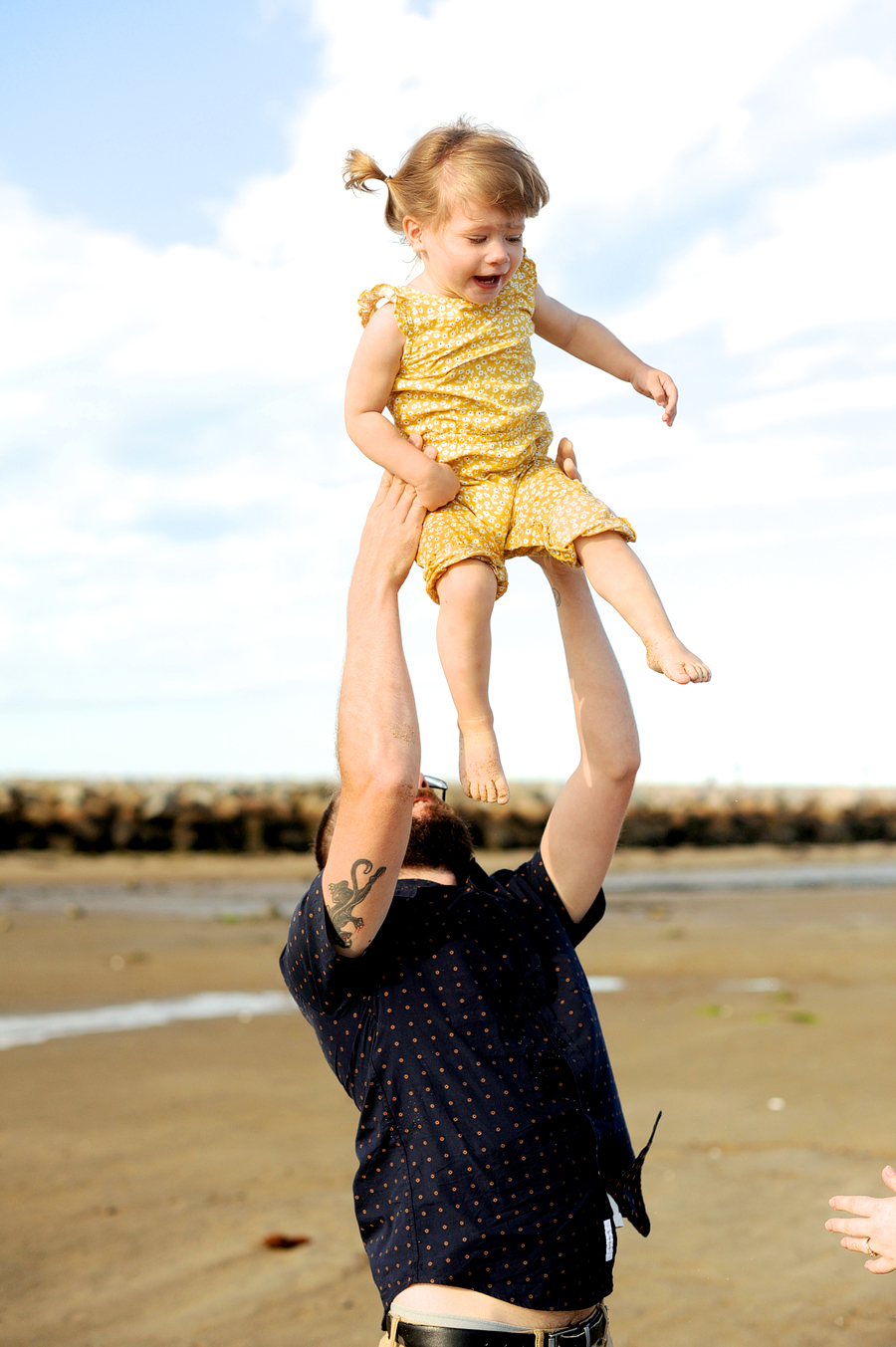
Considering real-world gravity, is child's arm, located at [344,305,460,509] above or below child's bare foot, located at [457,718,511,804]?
above

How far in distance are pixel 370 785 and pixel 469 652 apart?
0.41m

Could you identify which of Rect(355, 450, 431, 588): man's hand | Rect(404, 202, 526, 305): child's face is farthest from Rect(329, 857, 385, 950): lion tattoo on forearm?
Rect(404, 202, 526, 305): child's face

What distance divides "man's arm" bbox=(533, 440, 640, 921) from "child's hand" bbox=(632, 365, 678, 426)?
587 millimetres

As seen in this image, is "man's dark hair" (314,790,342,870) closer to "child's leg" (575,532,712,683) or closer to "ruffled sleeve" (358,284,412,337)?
"child's leg" (575,532,712,683)

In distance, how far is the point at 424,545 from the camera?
2.55 m

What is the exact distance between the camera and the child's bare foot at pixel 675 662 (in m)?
2.22

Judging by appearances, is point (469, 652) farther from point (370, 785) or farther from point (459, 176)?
point (459, 176)

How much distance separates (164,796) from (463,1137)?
21101 millimetres

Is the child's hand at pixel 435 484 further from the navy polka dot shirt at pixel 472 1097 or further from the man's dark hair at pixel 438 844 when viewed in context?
the navy polka dot shirt at pixel 472 1097

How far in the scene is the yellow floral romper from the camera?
2.55 meters

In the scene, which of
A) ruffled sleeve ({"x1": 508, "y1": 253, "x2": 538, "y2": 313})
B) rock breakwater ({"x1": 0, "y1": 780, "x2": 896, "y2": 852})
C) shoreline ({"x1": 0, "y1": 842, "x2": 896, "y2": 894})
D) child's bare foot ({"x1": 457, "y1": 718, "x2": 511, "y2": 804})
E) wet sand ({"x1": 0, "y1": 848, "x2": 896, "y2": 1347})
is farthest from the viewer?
rock breakwater ({"x1": 0, "y1": 780, "x2": 896, "y2": 852})

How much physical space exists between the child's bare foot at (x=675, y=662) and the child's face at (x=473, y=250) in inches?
36.5

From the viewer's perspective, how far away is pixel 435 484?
8.27 feet

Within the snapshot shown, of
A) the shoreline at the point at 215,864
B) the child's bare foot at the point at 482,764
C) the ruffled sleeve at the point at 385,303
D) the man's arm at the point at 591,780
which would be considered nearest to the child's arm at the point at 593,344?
the ruffled sleeve at the point at 385,303
